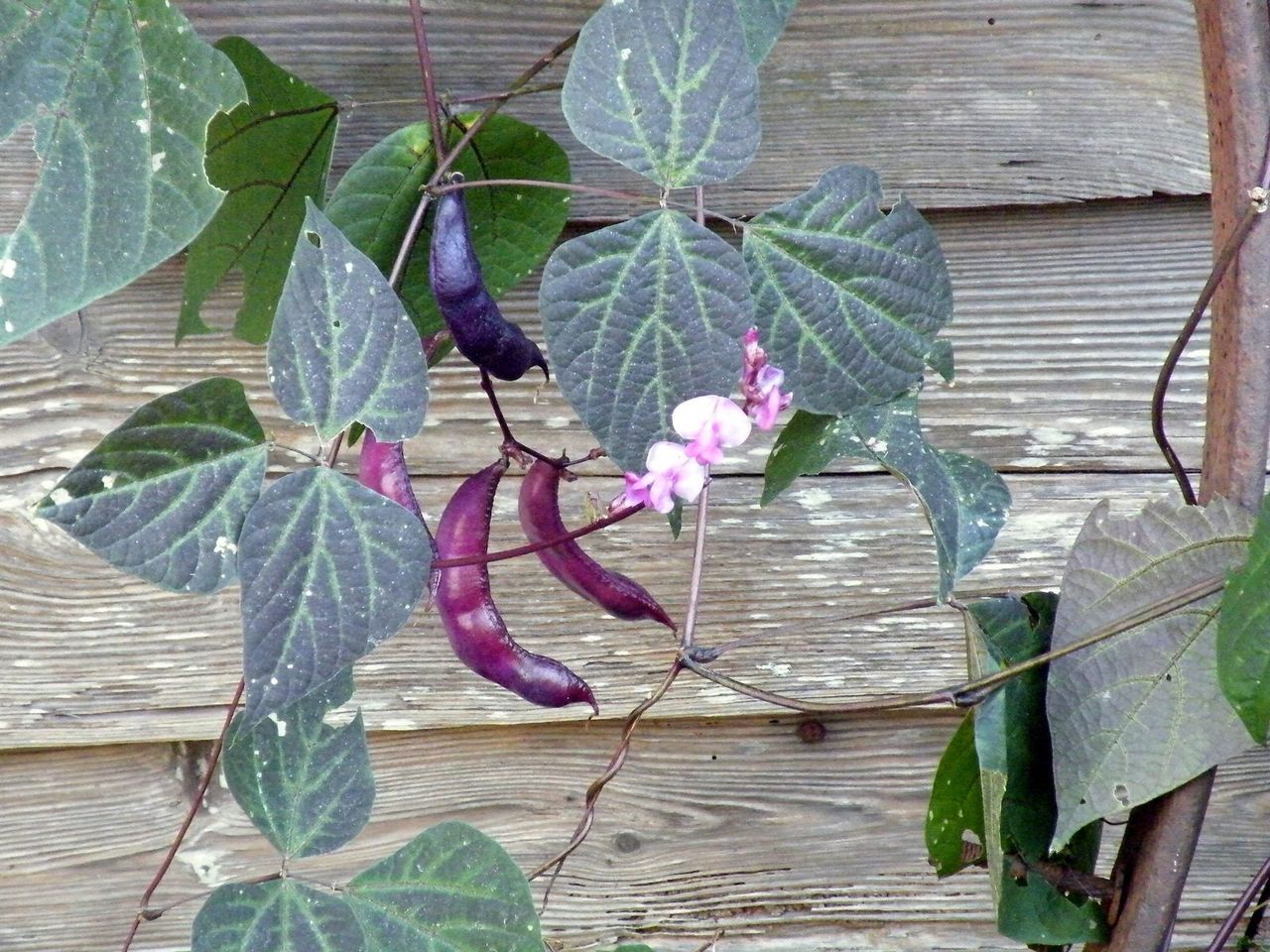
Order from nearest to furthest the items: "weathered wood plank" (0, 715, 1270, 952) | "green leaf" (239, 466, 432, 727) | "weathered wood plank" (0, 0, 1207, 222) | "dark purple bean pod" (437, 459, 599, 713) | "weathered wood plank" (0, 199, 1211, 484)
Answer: "green leaf" (239, 466, 432, 727)
"dark purple bean pod" (437, 459, 599, 713)
"weathered wood plank" (0, 0, 1207, 222)
"weathered wood plank" (0, 199, 1211, 484)
"weathered wood plank" (0, 715, 1270, 952)

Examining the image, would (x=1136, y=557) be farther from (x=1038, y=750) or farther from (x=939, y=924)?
(x=939, y=924)

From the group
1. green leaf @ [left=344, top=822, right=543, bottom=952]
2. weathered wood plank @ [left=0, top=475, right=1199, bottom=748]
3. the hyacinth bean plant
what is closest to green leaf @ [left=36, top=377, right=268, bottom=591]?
the hyacinth bean plant

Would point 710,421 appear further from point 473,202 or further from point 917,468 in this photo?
point 473,202

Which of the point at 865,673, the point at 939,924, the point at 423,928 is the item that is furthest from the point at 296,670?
the point at 939,924

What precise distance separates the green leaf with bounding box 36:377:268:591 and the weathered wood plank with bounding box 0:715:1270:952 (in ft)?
→ 1.82

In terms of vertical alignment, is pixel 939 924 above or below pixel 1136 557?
below

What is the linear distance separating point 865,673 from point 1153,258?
410mm

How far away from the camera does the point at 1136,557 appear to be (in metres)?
0.52

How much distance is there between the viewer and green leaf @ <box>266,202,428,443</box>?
1.41ft

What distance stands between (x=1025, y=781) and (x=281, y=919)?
1.38ft

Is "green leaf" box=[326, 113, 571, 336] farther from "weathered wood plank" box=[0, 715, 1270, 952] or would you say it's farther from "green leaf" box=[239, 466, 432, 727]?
"weathered wood plank" box=[0, 715, 1270, 952]

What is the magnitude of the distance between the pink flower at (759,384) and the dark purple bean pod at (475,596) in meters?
0.15

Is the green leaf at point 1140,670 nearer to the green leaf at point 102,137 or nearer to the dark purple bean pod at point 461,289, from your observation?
the dark purple bean pod at point 461,289

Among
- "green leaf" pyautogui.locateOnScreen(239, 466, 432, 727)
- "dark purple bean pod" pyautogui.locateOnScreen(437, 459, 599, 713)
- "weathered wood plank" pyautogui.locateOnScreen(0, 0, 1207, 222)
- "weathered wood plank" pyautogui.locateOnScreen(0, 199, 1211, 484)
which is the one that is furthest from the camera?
"weathered wood plank" pyautogui.locateOnScreen(0, 199, 1211, 484)
